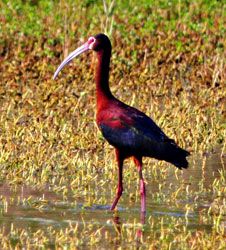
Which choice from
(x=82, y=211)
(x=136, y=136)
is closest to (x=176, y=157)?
(x=136, y=136)

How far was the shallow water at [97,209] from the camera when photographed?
25.0ft

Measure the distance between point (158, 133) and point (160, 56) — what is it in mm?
5363

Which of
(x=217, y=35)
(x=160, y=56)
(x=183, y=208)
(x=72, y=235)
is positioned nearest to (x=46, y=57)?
(x=160, y=56)

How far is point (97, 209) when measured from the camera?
818 centimetres

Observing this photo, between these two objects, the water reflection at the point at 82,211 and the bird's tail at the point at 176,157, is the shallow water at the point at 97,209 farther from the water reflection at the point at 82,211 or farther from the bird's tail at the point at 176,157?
the bird's tail at the point at 176,157

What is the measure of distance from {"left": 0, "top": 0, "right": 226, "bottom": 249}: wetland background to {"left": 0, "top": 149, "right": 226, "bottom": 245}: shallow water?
0.4 inches

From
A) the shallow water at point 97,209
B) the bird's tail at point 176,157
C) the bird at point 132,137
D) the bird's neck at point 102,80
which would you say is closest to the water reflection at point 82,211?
the shallow water at point 97,209

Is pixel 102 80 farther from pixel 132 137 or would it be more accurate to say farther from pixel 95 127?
pixel 95 127

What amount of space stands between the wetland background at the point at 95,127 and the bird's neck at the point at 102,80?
74 centimetres

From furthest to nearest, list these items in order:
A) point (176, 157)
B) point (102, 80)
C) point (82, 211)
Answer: point (102, 80) → point (176, 157) → point (82, 211)

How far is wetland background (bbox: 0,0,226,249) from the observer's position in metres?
7.55

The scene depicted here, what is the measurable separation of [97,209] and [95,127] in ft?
9.18

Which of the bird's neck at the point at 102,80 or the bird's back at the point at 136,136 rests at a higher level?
the bird's neck at the point at 102,80

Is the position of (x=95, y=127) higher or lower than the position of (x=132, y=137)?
higher
